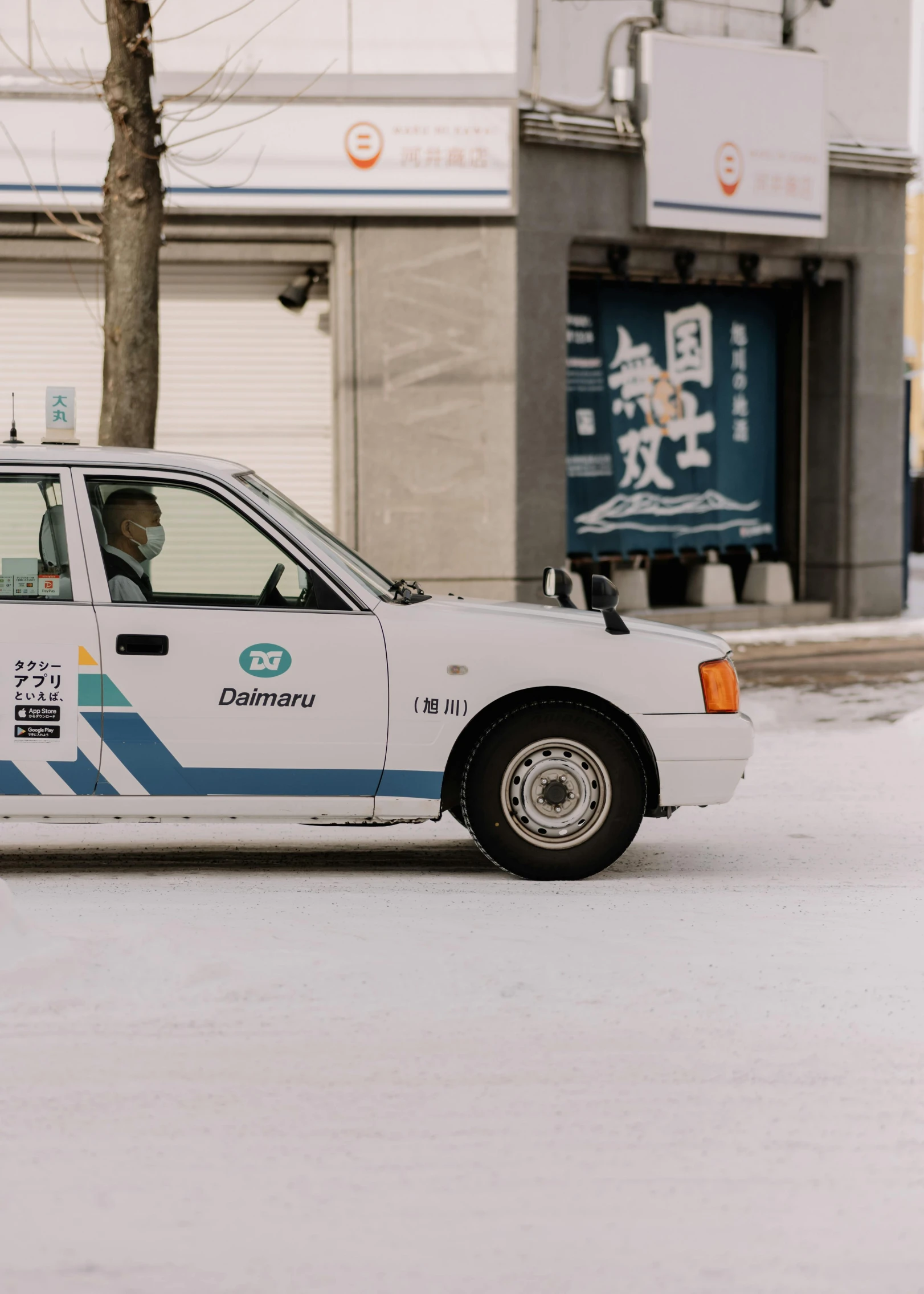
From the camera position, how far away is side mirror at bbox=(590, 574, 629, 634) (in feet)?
22.6

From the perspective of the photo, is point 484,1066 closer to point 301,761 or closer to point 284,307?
point 301,761

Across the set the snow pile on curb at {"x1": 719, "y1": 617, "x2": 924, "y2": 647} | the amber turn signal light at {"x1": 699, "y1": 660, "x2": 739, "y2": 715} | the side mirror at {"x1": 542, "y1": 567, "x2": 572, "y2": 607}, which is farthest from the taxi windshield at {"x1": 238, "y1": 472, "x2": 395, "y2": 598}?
the snow pile on curb at {"x1": 719, "y1": 617, "x2": 924, "y2": 647}

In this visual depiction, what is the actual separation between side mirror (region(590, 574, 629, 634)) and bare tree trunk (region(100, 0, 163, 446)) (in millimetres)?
5067

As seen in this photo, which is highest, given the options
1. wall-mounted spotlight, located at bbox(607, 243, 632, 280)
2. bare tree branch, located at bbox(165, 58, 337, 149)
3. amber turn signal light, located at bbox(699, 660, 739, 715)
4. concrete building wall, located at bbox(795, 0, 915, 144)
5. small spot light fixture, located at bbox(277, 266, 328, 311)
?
concrete building wall, located at bbox(795, 0, 915, 144)

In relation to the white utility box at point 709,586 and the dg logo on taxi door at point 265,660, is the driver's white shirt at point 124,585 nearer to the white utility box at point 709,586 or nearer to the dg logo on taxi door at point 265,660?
the dg logo on taxi door at point 265,660

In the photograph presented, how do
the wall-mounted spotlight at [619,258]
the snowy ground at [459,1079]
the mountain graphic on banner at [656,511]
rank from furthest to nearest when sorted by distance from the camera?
1. the mountain graphic on banner at [656,511]
2. the wall-mounted spotlight at [619,258]
3. the snowy ground at [459,1079]

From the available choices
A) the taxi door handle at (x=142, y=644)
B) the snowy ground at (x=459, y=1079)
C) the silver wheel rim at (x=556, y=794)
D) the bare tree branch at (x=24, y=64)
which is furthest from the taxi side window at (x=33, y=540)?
the bare tree branch at (x=24, y=64)

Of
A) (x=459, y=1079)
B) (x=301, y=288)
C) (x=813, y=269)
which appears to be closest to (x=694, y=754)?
(x=459, y=1079)

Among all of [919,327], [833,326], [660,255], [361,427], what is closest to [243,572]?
[361,427]

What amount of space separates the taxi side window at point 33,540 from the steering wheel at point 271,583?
0.73m

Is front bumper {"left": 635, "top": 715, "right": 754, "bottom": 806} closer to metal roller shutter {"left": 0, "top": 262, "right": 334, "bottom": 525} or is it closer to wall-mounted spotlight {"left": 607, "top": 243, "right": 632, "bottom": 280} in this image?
metal roller shutter {"left": 0, "top": 262, "right": 334, "bottom": 525}

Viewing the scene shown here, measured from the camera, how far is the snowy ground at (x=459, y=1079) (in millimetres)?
3451

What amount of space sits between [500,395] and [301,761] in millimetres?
9907

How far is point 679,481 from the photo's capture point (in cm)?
1861
